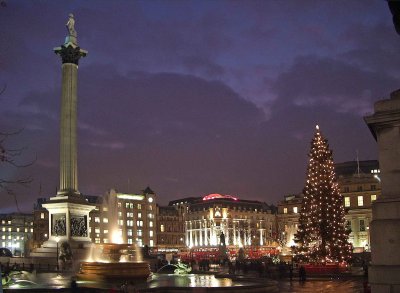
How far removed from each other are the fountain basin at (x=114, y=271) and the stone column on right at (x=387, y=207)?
2248 centimetres

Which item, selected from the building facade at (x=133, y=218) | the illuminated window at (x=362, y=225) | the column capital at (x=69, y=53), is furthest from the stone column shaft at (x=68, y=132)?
the building facade at (x=133, y=218)

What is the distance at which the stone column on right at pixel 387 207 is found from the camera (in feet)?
52.7

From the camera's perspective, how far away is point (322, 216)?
54.4 metres

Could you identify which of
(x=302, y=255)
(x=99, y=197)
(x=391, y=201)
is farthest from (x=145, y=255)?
(x=99, y=197)

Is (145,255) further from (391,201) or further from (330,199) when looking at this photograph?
(391,201)

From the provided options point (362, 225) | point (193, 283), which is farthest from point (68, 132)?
point (362, 225)

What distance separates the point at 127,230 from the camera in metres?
183

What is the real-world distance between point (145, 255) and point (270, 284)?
38.0m

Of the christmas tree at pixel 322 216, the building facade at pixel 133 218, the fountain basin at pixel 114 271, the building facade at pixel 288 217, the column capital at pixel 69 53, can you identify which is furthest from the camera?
the building facade at pixel 133 218

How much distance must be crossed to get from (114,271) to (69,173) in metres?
28.3

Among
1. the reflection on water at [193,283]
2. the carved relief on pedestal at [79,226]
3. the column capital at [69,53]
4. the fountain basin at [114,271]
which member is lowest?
the reflection on water at [193,283]

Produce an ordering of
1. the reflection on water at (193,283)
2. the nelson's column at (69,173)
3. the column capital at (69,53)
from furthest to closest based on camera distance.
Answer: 1. the column capital at (69,53)
2. the nelson's column at (69,173)
3. the reflection on water at (193,283)

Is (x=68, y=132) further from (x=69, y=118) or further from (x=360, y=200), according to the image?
(x=360, y=200)

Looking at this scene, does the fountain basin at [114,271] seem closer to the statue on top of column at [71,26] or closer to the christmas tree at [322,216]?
the christmas tree at [322,216]
